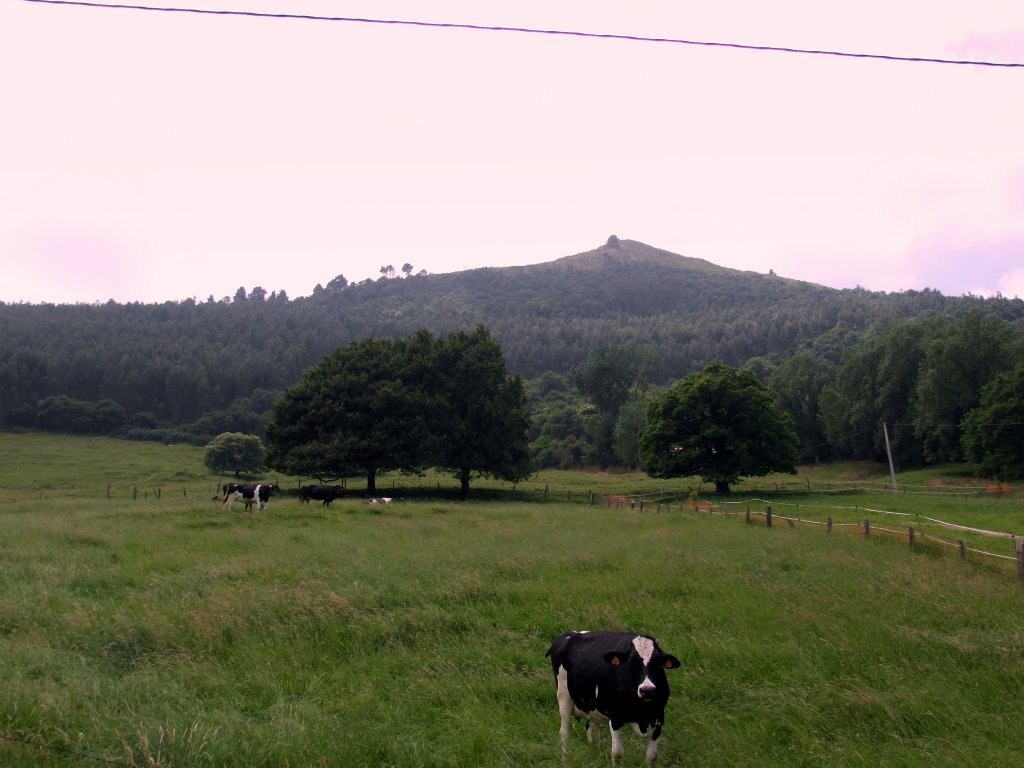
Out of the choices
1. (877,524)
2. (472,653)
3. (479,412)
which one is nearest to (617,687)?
(472,653)

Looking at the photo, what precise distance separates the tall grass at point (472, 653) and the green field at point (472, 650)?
0.13ft

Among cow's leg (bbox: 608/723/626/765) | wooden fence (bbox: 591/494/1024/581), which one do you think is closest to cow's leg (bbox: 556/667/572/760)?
cow's leg (bbox: 608/723/626/765)

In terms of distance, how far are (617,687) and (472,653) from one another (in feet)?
11.6

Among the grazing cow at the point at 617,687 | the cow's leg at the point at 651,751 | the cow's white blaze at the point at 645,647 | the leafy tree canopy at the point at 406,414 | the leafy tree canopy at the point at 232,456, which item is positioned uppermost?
the leafy tree canopy at the point at 406,414

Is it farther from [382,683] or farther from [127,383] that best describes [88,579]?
[127,383]

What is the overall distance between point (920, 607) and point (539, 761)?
823cm

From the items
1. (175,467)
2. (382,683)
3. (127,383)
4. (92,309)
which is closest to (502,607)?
(382,683)

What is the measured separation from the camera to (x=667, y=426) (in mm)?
52125

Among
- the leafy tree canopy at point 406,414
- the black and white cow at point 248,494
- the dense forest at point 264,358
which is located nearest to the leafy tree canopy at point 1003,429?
the dense forest at point 264,358

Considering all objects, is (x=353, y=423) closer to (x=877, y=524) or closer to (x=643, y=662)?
(x=877, y=524)

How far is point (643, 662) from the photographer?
685cm

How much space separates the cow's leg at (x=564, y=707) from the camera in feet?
23.3

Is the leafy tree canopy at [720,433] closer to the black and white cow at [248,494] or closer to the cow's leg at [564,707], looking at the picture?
the black and white cow at [248,494]

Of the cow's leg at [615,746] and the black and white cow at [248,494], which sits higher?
the cow's leg at [615,746]
